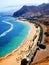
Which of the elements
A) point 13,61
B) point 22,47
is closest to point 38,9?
point 22,47

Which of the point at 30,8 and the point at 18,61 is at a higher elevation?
the point at 18,61

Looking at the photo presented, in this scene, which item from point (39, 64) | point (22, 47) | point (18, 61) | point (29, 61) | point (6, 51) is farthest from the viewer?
point (22, 47)

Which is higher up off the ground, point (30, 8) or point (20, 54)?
point (20, 54)

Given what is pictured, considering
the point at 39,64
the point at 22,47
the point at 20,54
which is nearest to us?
the point at 39,64

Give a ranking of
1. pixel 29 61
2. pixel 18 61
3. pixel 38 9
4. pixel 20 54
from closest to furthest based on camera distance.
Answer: pixel 29 61
pixel 18 61
pixel 20 54
pixel 38 9

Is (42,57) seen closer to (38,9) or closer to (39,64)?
(39,64)

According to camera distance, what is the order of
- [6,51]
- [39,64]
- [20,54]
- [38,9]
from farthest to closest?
1. [38,9]
2. [6,51]
3. [20,54]
4. [39,64]

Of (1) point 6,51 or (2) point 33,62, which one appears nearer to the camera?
(2) point 33,62

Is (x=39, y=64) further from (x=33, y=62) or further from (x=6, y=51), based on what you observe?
(x=6, y=51)

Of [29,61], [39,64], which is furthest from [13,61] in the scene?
[39,64]

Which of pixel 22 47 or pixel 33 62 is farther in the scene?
pixel 22 47
